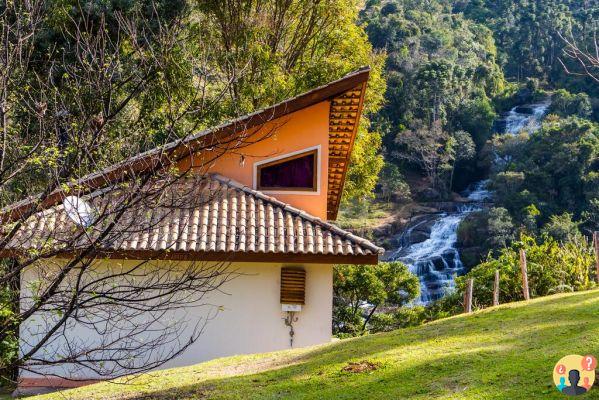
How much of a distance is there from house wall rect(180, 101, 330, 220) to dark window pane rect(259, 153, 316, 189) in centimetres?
14

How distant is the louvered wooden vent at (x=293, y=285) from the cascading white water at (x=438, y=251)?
25.8 metres

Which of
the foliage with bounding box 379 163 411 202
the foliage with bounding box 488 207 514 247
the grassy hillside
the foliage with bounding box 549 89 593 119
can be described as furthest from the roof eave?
the foliage with bounding box 549 89 593 119

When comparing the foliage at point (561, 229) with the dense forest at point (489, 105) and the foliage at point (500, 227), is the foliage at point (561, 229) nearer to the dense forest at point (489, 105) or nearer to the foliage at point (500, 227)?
the dense forest at point (489, 105)

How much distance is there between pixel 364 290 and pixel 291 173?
963 cm

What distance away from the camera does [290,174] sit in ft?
38.9

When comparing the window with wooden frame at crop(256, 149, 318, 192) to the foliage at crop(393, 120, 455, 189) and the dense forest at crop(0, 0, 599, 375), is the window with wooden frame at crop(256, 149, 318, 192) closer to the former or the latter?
the dense forest at crop(0, 0, 599, 375)

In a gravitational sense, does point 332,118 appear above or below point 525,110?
below

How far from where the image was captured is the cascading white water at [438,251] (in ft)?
127

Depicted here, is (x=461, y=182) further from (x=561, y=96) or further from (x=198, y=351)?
(x=198, y=351)

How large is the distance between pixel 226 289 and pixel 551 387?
207 inches

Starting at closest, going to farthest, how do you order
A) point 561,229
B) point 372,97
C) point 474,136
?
point 372,97 → point 561,229 → point 474,136

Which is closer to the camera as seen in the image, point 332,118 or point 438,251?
point 332,118

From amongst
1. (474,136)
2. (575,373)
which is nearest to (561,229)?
(474,136)

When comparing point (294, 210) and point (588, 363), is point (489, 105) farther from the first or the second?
point (588, 363)
